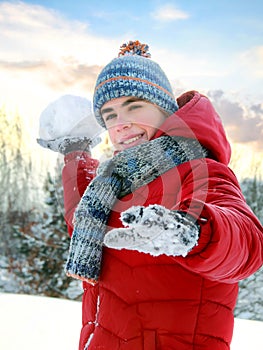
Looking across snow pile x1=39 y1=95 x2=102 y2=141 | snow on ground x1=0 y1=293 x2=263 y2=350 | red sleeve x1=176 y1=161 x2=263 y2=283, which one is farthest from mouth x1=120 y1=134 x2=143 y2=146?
→ snow on ground x1=0 y1=293 x2=263 y2=350

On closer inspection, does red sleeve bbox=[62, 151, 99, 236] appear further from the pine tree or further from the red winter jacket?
the pine tree

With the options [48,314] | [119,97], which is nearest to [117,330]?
[119,97]

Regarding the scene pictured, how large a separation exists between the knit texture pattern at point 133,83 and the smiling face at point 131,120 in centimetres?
2

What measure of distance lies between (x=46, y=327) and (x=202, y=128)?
2136 millimetres

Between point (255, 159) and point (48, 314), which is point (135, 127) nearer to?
point (48, 314)

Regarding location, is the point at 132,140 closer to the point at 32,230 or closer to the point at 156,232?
the point at 156,232

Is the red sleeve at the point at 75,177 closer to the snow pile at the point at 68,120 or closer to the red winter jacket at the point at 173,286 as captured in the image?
the snow pile at the point at 68,120

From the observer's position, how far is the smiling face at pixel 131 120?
1.19m

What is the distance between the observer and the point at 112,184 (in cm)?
108

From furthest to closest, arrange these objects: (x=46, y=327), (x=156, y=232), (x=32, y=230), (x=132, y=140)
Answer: (x=32, y=230), (x=46, y=327), (x=132, y=140), (x=156, y=232)

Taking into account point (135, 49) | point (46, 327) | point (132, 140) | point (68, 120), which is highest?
point (135, 49)

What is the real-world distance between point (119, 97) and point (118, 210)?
0.36 metres

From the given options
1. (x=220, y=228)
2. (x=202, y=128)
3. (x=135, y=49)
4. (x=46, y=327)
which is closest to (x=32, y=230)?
(x=46, y=327)

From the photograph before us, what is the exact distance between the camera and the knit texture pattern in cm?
→ 125
